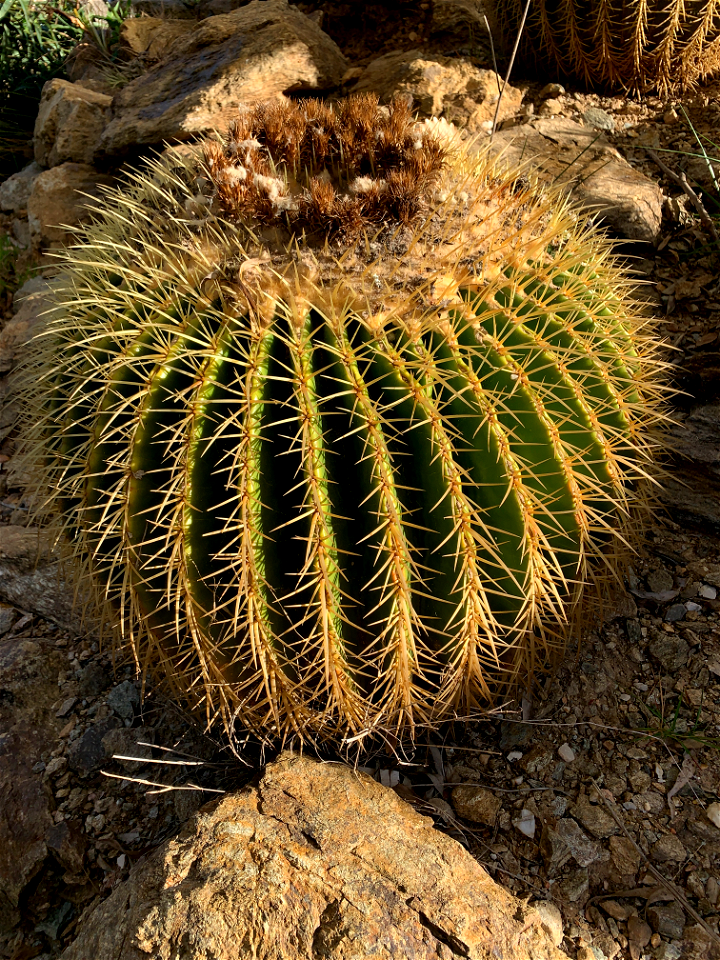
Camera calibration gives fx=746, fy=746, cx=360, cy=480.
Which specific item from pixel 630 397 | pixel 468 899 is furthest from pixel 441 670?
pixel 630 397

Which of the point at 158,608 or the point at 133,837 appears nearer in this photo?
the point at 158,608

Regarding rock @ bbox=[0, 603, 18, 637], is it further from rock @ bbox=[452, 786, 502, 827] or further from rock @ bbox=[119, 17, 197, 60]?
rock @ bbox=[119, 17, 197, 60]

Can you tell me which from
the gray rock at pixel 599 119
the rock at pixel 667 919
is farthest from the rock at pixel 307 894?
the gray rock at pixel 599 119

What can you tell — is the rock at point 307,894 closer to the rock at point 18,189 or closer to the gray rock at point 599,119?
the gray rock at point 599,119

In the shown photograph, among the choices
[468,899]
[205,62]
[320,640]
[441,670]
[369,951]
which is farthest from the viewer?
[205,62]

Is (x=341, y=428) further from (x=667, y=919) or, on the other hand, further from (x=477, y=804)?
(x=667, y=919)

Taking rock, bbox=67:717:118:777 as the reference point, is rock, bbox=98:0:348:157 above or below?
above

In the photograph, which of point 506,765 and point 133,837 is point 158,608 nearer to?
point 133,837

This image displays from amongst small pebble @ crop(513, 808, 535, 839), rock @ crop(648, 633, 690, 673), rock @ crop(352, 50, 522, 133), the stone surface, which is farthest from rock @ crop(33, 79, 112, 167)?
small pebble @ crop(513, 808, 535, 839)
